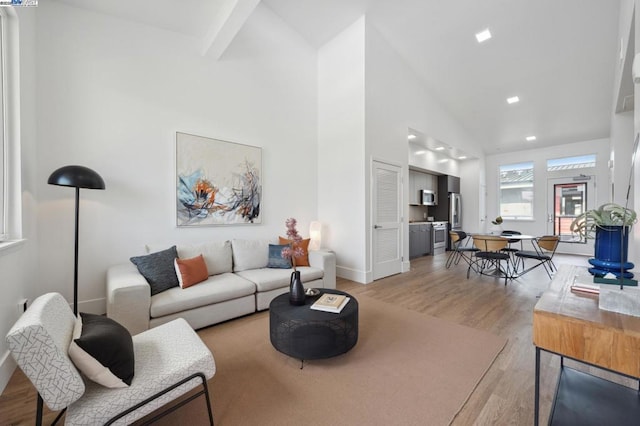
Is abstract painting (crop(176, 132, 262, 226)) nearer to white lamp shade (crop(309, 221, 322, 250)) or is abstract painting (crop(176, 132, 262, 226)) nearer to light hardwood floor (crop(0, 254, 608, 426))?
white lamp shade (crop(309, 221, 322, 250))

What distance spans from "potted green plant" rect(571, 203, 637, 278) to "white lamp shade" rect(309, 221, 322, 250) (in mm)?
3565

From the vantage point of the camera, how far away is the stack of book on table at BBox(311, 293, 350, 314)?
2083 millimetres

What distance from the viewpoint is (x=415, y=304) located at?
133 inches

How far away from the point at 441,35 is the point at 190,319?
5806 mm

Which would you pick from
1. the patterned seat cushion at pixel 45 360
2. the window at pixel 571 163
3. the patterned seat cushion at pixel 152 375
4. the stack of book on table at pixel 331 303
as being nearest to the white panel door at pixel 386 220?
the stack of book on table at pixel 331 303

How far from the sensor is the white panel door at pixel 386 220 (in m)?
4.49

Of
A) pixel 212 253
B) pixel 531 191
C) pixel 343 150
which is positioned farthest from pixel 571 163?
pixel 212 253

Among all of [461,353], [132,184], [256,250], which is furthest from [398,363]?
[132,184]

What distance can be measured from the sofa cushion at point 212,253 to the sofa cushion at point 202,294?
0.64 ft

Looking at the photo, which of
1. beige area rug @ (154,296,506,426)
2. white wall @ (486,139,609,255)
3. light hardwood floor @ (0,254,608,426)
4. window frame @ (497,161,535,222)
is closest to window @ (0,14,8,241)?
light hardwood floor @ (0,254,608,426)

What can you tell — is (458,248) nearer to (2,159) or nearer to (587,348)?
(587,348)

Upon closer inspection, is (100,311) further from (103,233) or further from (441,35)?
(441,35)

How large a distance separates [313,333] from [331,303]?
292 millimetres

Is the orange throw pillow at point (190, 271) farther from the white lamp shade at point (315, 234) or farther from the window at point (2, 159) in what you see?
the white lamp shade at point (315, 234)
